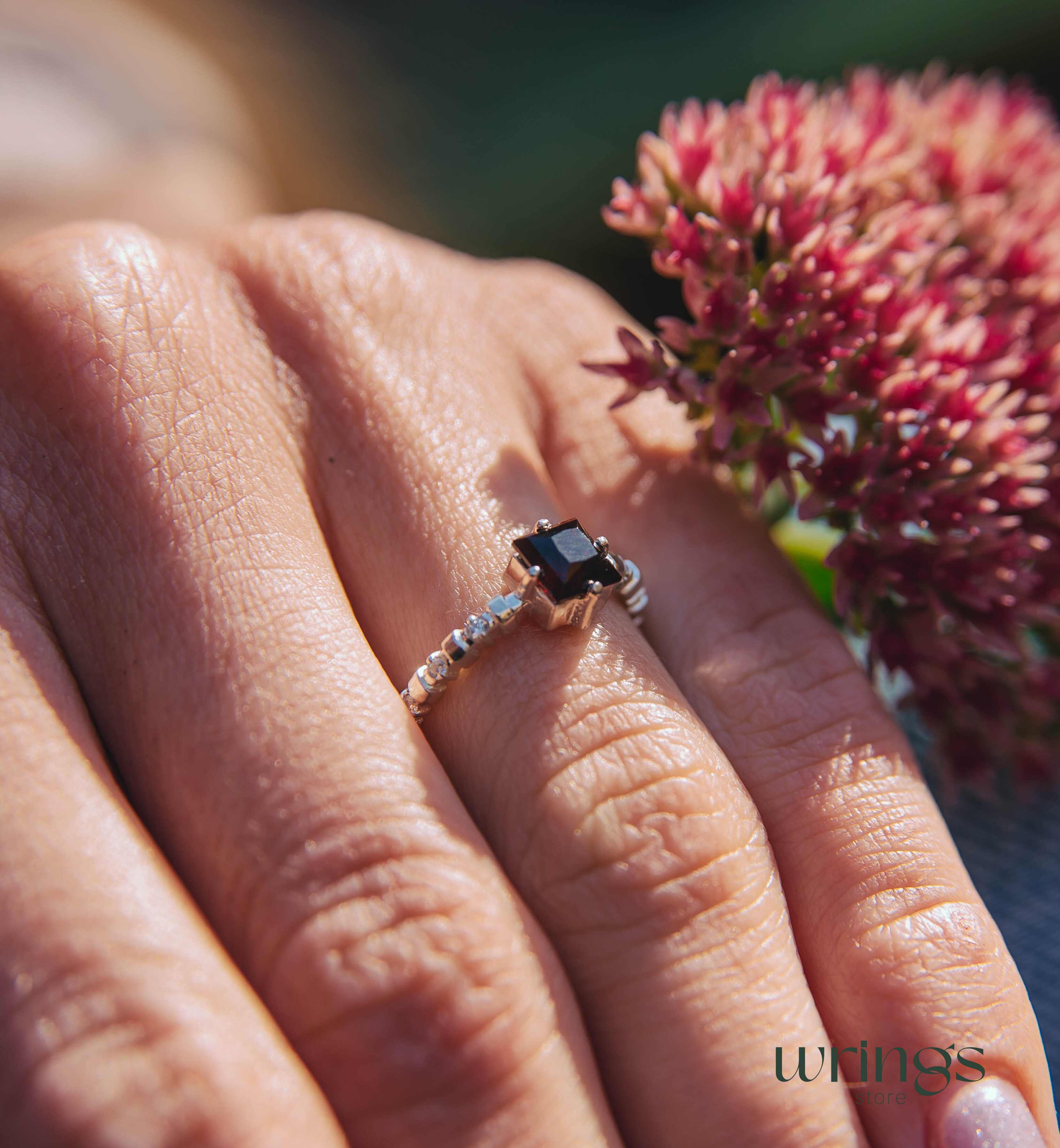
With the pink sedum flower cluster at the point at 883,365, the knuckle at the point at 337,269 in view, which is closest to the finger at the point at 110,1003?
the knuckle at the point at 337,269

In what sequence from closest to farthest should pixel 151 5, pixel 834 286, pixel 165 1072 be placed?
pixel 165 1072, pixel 834 286, pixel 151 5

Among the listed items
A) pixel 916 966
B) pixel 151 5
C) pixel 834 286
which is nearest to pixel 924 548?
pixel 834 286

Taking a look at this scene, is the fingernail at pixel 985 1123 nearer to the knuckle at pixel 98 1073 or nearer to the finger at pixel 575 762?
the finger at pixel 575 762

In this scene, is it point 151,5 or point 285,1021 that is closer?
A: point 285,1021

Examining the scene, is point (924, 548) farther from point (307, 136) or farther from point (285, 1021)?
point (307, 136)

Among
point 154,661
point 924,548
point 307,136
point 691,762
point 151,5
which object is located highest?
point 151,5

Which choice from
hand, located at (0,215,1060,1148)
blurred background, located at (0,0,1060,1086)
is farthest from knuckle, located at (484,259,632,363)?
blurred background, located at (0,0,1060,1086)

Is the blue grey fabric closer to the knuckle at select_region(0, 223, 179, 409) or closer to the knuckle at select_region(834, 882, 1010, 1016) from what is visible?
the knuckle at select_region(834, 882, 1010, 1016)
